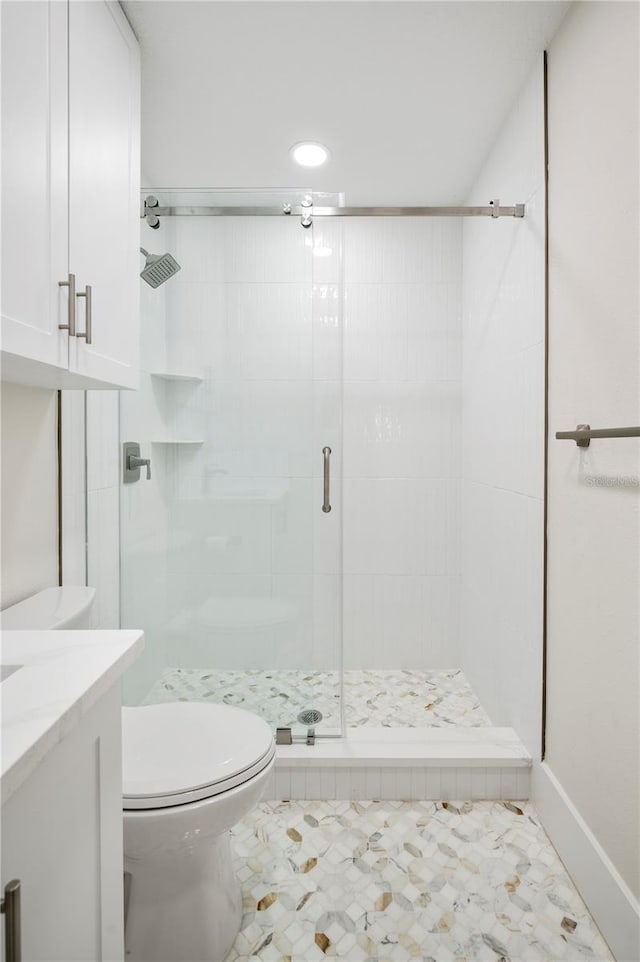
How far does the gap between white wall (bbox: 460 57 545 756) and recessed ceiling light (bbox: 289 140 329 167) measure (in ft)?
2.26

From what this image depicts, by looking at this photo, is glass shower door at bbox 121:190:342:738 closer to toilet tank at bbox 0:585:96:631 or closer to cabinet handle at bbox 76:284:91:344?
toilet tank at bbox 0:585:96:631

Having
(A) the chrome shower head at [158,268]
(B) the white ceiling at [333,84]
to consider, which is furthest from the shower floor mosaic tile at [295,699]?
(B) the white ceiling at [333,84]

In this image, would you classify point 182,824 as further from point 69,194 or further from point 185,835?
point 69,194

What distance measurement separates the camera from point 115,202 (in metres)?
1.29

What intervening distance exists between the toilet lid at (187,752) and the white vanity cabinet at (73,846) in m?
0.26

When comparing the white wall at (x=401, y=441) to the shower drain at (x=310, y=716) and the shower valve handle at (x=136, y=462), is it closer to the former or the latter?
the shower drain at (x=310, y=716)

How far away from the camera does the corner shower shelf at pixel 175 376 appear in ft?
5.99

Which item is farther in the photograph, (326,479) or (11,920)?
(326,479)

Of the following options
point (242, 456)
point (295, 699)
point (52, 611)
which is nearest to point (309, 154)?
point (242, 456)

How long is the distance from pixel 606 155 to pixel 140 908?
2.09 metres

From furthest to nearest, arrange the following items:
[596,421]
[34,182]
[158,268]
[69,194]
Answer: [158,268] → [596,421] → [69,194] → [34,182]

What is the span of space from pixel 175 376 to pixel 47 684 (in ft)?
4.28

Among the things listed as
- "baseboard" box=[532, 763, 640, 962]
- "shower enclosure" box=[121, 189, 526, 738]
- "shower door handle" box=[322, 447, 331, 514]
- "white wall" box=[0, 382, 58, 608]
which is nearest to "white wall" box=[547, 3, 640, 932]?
"baseboard" box=[532, 763, 640, 962]

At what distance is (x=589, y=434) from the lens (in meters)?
1.23
